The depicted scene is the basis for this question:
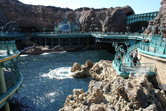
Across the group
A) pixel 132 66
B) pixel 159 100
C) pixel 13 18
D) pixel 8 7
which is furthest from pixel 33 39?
pixel 159 100

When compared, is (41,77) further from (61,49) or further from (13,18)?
(13,18)

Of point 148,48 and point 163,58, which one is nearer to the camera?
point 163,58

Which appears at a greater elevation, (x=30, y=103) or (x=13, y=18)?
(x=13, y=18)

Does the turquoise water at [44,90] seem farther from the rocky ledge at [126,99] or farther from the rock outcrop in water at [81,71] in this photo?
the rocky ledge at [126,99]

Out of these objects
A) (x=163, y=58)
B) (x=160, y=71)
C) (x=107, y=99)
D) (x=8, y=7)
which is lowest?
(x=107, y=99)

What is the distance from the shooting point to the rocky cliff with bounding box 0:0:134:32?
64312mm

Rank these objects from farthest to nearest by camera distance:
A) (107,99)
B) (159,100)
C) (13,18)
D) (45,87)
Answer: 1. (13,18)
2. (45,87)
3. (107,99)
4. (159,100)

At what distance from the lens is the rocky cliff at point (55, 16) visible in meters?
64.3

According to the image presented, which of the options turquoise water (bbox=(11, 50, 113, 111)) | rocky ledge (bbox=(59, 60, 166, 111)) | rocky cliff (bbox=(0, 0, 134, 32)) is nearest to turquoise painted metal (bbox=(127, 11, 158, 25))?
rocky cliff (bbox=(0, 0, 134, 32))

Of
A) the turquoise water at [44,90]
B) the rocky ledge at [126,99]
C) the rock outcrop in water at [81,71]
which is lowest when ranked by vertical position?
the turquoise water at [44,90]

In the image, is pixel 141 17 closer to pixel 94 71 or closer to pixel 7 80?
pixel 94 71

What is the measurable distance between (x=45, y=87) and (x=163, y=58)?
50.4 ft

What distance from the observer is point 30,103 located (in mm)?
15766

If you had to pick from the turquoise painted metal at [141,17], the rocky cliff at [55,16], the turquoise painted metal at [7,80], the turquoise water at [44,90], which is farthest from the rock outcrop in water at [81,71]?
the turquoise painted metal at [141,17]
